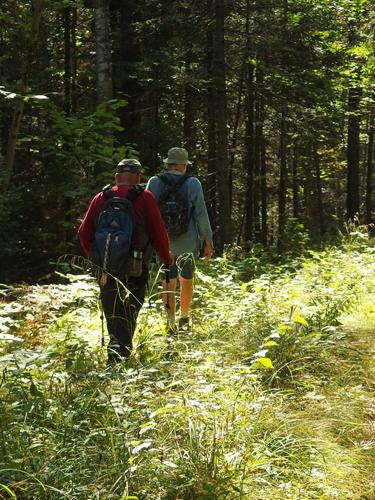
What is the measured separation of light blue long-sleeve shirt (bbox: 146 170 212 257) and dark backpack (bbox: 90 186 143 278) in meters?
1.45

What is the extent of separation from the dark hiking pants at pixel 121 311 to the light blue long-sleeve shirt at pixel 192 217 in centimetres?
133

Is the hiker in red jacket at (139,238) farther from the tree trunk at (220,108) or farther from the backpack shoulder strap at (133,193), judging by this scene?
the tree trunk at (220,108)

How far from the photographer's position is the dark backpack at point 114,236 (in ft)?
14.6

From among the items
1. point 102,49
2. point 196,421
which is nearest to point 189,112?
point 102,49

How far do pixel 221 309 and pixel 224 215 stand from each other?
20.9 ft

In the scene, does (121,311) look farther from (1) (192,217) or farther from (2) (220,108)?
(2) (220,108)

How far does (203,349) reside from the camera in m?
4.93

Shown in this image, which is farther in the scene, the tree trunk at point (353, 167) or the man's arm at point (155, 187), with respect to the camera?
the tree trunk at point (353, 167)

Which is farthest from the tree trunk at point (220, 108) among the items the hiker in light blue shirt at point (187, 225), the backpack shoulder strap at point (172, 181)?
the backpack shoulder strap at point (172, 181)

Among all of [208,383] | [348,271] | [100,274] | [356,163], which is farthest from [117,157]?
[356,163]

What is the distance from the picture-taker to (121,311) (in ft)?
15.8

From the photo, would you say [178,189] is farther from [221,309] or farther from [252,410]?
[252,410]

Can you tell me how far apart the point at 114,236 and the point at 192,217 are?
1.83 meters

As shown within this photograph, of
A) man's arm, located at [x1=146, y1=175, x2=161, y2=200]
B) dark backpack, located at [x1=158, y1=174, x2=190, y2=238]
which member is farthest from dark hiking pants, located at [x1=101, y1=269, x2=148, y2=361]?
man's arm, located at [x1=146, y1=175, x2=161, y2=200]
